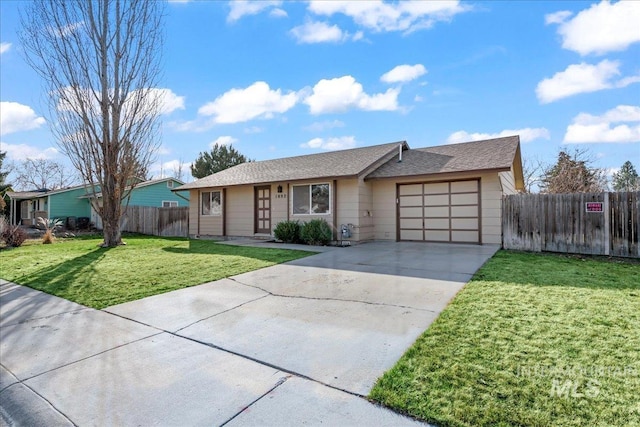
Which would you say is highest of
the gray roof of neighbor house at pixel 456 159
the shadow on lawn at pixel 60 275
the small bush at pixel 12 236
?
the gray roof of neighbor house at pixel 456 159

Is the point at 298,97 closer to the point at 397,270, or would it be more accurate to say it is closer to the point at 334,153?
the point at 334,153

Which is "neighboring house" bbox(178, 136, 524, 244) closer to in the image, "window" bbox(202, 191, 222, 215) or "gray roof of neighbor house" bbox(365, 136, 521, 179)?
"gray roof of neighbor house" bbox(365, 136, 521, 179)

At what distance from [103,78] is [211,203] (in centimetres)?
629

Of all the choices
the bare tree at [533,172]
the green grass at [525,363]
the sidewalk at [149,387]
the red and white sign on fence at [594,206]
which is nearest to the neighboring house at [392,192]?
the red and white sign on fence at [594,206]

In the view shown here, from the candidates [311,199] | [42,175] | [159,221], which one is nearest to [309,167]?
[311,199]

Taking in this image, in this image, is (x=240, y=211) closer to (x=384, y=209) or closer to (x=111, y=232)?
(x=111, y=232)

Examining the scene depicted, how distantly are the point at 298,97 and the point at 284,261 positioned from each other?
10.2 meters

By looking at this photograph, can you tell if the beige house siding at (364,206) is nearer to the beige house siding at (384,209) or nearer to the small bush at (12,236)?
the beige house siding at (384,209)

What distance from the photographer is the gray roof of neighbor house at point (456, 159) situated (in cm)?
989

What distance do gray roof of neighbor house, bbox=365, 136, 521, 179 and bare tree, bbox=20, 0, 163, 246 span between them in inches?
354

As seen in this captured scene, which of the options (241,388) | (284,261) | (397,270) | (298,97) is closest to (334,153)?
(298,97)

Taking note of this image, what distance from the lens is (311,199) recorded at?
12.4 metres

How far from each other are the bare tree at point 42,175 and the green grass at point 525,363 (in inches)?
1784

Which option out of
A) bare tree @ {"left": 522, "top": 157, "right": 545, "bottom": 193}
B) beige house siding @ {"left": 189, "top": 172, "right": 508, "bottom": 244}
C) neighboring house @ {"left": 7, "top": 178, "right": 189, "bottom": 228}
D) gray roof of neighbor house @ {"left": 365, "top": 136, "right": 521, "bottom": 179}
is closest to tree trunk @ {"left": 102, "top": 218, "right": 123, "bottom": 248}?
beige house siding @ {"left": 189, "top": 172, "right": 508, "bottom": 244}
